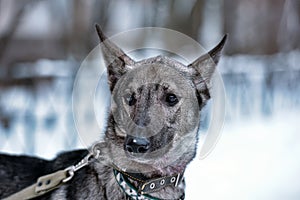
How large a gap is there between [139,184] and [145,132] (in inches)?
8.5

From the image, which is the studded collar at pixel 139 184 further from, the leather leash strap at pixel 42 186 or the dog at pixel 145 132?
the leather leash strap at pixel 42 186

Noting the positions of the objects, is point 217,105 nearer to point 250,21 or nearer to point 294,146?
point 294,146

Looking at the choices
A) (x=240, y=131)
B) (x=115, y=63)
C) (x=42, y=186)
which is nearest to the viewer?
(x=42, y=186)

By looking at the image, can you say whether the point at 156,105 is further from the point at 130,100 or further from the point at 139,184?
the point at 139,184

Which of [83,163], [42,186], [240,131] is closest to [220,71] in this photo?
[240,131]

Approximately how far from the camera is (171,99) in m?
2.54

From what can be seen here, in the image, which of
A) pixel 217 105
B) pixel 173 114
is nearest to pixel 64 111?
pixel 217 105

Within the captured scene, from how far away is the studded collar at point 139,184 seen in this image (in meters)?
2.45

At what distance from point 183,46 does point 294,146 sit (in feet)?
4.13

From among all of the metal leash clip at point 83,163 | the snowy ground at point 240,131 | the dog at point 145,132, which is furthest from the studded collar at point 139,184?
the snowy ground at point 240,131

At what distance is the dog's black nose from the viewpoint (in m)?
2.33

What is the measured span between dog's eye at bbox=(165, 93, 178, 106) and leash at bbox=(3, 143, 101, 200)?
1.26 ft

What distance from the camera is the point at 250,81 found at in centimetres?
635

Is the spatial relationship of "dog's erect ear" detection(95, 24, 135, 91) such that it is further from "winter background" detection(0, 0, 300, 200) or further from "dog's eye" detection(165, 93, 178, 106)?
"winter background" detection(0, 0, 300, 200)
